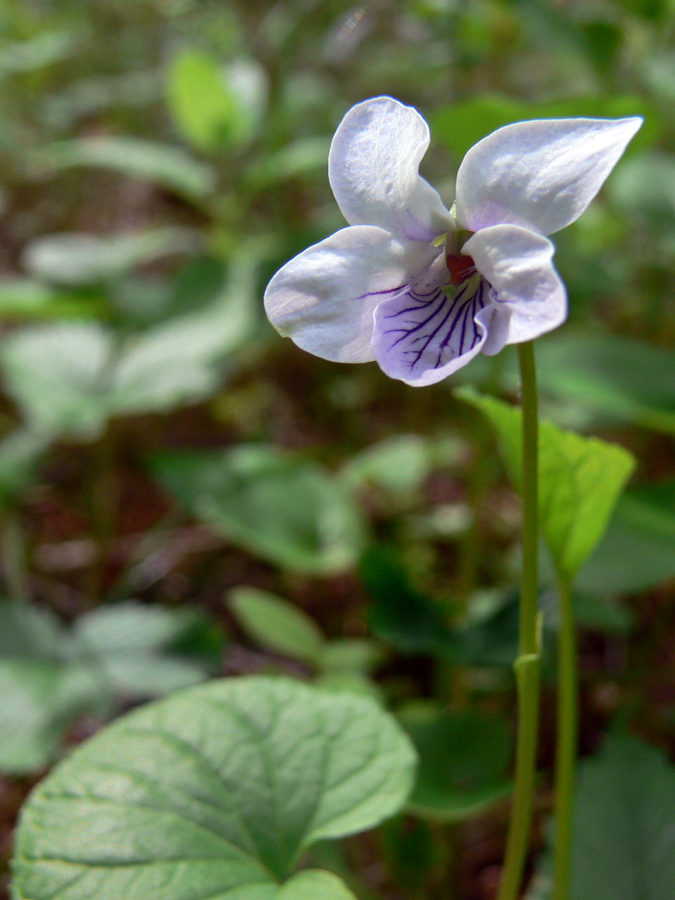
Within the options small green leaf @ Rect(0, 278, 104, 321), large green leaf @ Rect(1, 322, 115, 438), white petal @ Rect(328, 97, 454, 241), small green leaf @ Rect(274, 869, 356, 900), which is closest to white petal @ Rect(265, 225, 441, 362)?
white petal @ Rect(328, 97, 454, 241)

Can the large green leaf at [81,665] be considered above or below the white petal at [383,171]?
below

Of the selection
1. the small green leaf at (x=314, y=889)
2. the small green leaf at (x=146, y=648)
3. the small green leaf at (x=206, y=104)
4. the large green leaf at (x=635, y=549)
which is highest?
the small green leaf at (x=206, y=104)

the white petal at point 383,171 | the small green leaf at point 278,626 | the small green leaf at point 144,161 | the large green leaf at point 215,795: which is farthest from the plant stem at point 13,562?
the white petal at point 383,171

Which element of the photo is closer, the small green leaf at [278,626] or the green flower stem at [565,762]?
the green flower stem at [565,762]

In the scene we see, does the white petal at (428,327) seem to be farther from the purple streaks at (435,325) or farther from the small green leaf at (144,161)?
the small green leaf at (144,161)

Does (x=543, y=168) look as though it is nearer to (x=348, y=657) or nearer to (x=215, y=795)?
(x=215, y=795)

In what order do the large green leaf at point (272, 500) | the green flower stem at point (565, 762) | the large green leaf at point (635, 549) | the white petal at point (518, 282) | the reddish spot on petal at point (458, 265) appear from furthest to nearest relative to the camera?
1. the large green leaf at point (272, 500)
2. the large green leaf at point (635, 549)
3. the green flower stem at point (565, 762)
4. the reddish spot on petal at point (458, 265)
5. the white petal at point (518, 282)

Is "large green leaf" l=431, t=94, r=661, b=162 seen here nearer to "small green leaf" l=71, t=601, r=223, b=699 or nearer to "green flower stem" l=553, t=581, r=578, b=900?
"green flower stem" l=553, t=581, r=578, b=900
